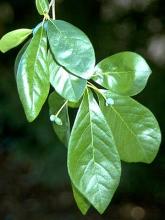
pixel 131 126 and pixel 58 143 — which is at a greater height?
pixel 131 126

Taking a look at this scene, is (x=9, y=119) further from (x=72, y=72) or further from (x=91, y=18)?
(x=72, y=72)

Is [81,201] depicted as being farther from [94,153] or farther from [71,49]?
[71,49]

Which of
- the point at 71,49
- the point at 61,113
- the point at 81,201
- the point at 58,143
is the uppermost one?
the point at 71,49

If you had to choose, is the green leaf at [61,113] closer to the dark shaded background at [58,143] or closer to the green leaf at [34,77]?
the green leaf at [34,77]

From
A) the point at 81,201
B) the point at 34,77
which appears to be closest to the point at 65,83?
the point at 34,77

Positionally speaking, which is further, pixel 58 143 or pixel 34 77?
pixel 58 143

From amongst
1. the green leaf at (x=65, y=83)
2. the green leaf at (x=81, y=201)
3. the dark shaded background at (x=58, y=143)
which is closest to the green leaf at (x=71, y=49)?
the green leaf at (x=65, y=83)

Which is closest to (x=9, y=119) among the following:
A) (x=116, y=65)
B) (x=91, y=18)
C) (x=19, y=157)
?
(x=19, y=157)
